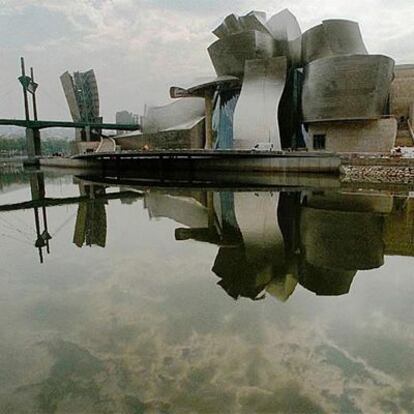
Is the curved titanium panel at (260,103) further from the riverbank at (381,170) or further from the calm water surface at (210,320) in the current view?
the calm water surface at (210,320)

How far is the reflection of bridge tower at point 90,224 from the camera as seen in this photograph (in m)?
8.00

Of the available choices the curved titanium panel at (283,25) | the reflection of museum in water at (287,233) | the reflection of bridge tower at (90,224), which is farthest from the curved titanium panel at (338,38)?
the reflection of bridge tower at (90,224)

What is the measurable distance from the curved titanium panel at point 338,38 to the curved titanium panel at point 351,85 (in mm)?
2699

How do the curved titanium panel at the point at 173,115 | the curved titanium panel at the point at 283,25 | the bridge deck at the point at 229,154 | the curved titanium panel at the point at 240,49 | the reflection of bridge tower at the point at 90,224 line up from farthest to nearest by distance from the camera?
the curved titanium panel at the point at 173,115
the curved titanium panel at the point at 283,25
the curved titanium panel at the point at 240,49
the bridge deck at the point at 229,154
the reflection of bridge tower at the point at 90,224

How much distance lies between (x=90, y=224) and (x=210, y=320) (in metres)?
6.82

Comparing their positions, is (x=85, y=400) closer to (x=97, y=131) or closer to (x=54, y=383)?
(x=54, y=383)

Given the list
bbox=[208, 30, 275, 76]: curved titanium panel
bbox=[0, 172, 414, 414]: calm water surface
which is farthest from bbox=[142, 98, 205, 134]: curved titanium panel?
bbox=[0, 172, 414, 414]: calm water surface

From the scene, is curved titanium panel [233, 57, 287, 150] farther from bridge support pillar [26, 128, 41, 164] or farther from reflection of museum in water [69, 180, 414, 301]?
bridge support pillar [26, 128, 41, 164]

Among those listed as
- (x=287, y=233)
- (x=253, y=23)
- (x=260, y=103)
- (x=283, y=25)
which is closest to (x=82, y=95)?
(x=253, y=23)

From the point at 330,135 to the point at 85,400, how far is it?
26.4 m

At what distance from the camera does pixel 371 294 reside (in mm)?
4785

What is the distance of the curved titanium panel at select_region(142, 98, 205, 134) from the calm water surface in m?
30.5

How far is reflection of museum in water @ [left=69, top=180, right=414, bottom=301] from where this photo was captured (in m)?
5.45

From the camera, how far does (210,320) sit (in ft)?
13.2
